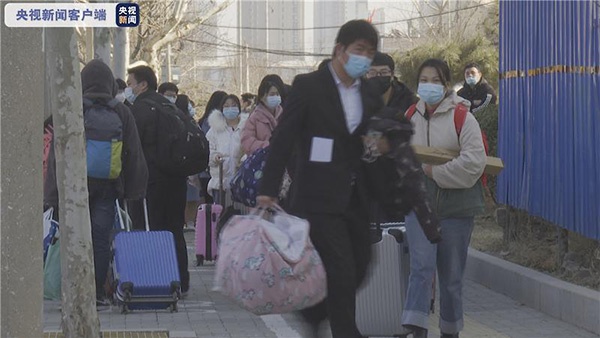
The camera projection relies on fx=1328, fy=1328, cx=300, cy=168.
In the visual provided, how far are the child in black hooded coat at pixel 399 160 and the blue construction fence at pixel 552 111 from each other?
274cm

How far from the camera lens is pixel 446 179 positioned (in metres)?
8.14

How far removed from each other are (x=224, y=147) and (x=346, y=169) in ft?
26.7

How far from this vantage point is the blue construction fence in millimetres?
9484

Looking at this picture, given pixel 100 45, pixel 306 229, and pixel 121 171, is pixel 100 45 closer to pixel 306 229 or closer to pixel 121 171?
pixel 121 171

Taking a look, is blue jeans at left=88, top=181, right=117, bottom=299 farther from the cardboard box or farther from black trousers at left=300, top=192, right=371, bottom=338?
black trousers at left=300, top=192, right=371, bottom=338

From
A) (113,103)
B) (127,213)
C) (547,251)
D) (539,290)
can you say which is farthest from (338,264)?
(547,251)

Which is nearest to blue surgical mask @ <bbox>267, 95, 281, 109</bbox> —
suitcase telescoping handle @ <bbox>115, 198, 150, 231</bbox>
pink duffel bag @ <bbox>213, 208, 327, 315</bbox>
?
suitcase telescoping handle @ <bbox>115, 198, 150, 231</bbox>

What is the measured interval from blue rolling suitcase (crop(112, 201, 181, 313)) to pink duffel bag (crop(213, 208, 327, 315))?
390 cm

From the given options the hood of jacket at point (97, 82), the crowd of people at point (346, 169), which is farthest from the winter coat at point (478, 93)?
the hood of jacket at point (97, 82)

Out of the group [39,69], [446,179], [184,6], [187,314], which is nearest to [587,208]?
[446,179]

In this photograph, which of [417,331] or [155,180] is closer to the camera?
[417,331]

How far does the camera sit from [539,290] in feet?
33.0

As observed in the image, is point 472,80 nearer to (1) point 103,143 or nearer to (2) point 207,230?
(2) point 207,230

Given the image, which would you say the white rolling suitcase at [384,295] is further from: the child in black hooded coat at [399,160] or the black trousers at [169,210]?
the black trousers at [169,210]
